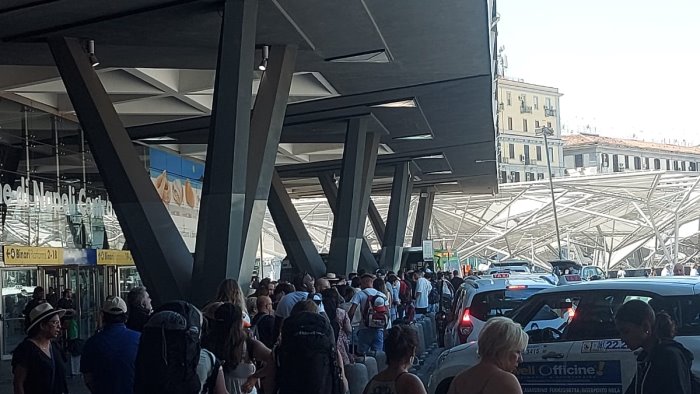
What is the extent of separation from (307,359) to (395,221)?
3420 cm

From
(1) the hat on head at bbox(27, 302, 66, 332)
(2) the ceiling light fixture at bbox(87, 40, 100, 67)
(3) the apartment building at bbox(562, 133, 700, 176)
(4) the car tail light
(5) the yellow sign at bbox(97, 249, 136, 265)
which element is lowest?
(4) the car tail light

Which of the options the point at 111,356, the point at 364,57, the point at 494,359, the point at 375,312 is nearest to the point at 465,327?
the point at 375,312

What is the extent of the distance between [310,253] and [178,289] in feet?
49.9

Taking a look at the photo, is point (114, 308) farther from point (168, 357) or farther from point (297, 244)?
point (297, 244)

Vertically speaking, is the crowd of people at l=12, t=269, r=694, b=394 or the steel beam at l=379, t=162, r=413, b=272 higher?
the steel beam at l=379, t=162, r=413, b=272

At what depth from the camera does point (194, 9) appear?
15656 mm

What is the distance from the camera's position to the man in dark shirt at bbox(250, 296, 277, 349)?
34.5ft

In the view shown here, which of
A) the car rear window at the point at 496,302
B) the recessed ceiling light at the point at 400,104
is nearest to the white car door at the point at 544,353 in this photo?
the car rear window at the point at 496,302

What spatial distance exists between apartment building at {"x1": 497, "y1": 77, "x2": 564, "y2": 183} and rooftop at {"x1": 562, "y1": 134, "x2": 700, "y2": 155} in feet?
8.27

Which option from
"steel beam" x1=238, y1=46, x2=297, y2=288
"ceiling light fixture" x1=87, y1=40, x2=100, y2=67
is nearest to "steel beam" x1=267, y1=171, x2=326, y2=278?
"steel beam" x1=238, y1=46, x2=297, y2=288

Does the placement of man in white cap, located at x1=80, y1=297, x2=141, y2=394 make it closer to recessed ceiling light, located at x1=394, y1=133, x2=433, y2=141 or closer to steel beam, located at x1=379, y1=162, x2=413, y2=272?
recessed ceiling light, located at x1=394, y1=133, x2=433, y2=141

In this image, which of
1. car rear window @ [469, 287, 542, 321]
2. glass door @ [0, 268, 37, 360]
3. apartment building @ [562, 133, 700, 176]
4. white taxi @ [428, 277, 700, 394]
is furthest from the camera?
apartment building @ [562, 133, 700, 176]

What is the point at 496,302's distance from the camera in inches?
584

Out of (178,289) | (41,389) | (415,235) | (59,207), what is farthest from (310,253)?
(415,235)
